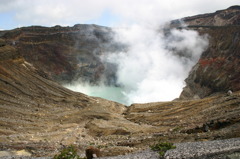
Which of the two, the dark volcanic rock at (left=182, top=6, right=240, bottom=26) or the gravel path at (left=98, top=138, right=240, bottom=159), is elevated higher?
the dark volcanic rock at (left=182, top=6, right=240, bottom=26)

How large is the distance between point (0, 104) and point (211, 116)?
65.2 ft

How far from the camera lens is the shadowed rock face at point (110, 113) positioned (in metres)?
21.4

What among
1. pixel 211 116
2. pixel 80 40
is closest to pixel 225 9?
pixel 80 40

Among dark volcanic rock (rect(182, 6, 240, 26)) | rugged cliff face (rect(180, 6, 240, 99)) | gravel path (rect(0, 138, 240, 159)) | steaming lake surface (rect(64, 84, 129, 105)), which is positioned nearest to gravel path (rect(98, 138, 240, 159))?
gravel path (rect(0, 138, 240, 159))

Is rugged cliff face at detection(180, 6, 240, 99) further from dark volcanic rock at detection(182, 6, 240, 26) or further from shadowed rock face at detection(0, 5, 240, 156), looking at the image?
dark volcanic rock at detection(182, 6, 240, 26)

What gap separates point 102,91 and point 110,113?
2977 cm

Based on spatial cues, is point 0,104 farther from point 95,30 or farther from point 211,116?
point 95,30

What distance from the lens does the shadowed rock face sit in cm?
2143

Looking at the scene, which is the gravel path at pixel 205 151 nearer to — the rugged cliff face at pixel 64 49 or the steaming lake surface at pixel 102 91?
the steaming lake surface at pixel 102 91

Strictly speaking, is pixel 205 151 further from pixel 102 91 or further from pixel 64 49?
pixel 64 49

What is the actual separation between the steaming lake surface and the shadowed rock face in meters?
14.5

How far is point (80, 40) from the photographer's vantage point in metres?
73.4

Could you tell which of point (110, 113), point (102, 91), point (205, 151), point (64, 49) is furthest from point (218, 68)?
point (205, 151)

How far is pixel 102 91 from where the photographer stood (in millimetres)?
64750
